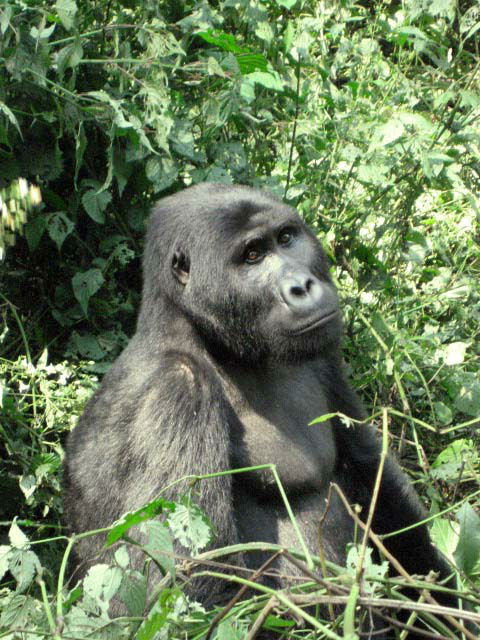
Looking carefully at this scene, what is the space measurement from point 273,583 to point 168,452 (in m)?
0.61

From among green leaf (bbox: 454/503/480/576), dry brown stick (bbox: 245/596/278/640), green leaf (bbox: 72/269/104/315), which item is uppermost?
dry brown stick (bbox: 245/596/278/640)

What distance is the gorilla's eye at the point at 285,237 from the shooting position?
3448 millimetres

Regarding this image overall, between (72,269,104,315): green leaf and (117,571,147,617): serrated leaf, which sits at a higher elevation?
(117,571,147,617): serrated leaf

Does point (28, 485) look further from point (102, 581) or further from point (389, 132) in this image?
point (389, 132)

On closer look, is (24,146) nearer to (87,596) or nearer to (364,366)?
(364,366)

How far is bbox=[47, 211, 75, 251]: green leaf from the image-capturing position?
436 cm

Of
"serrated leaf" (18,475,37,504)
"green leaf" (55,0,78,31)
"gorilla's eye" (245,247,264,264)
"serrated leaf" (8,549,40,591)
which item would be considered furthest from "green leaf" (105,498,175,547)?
"green leaf" (55,0,78,31)

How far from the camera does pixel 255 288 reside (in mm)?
3312

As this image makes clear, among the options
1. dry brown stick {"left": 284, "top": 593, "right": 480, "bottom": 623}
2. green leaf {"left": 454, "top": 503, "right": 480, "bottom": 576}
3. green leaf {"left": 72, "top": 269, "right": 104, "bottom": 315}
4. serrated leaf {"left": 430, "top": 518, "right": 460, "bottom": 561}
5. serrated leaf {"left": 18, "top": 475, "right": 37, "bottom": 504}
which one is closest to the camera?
dry brown stick {"left": 284, "top": 593, "right": 480, "bottom": 623}

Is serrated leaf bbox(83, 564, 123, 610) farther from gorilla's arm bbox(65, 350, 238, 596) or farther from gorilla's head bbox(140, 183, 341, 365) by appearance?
gorilla's head bbox(140, 183, 341, 365)

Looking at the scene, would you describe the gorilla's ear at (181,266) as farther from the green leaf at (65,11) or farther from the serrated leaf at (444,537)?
the serrated leaf at (444,537)

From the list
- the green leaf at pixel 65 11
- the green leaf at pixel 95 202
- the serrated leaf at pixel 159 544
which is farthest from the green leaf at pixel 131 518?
the green leaf at pixel 95 202

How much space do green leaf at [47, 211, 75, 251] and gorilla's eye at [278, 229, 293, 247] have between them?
52.1 inches

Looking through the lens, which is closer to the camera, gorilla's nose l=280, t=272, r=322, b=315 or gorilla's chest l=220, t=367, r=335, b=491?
gorilla's nose l=280, t=272, r=322, b=315
